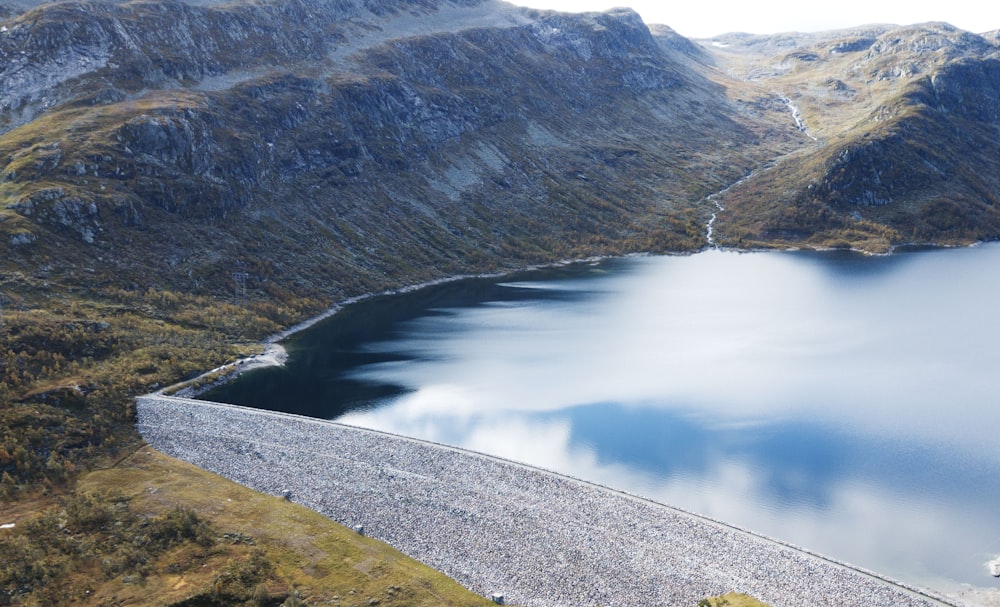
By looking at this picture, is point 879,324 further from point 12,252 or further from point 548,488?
point 12,252

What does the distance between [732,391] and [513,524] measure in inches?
1890

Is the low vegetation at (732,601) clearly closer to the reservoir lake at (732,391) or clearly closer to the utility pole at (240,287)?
the reservoir lake at (732,391)

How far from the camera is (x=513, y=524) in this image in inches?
2314

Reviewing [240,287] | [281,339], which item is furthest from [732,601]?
[240,287]

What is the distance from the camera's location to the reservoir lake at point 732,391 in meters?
63.8

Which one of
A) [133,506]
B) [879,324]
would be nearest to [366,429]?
[133,506]

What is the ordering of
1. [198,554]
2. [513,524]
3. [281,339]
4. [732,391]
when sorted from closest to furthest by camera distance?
[198,554] < [513,524] < [732,391] < [281,339]

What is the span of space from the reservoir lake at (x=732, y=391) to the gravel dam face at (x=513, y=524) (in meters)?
7.03

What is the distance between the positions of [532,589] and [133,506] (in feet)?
127

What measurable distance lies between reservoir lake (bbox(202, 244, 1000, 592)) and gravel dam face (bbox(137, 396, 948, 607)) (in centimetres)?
703

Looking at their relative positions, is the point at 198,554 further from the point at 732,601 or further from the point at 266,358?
the point at 266,358

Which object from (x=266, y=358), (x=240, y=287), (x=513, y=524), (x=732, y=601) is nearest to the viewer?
(x=732, y=601)

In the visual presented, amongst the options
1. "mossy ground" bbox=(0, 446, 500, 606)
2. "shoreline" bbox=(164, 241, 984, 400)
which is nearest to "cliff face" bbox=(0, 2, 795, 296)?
"shoreline" bbox=(164, 241, 984, 400)

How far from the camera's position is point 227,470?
231ft
